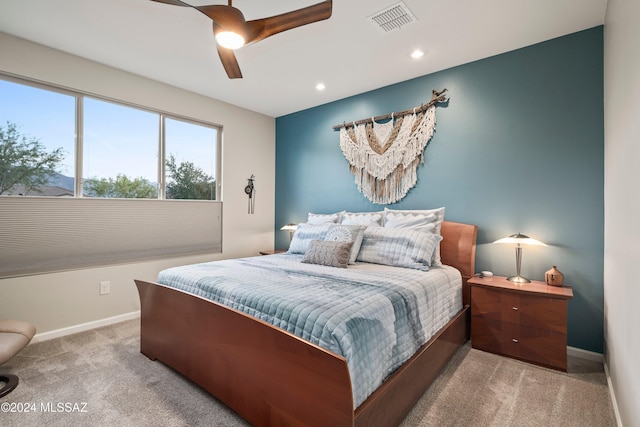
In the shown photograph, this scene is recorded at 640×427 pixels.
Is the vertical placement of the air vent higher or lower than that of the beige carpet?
higher

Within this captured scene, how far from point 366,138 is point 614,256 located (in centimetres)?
255

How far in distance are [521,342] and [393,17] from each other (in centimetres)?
272

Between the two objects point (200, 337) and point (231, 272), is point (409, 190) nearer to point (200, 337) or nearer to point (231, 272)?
point (231, 272)

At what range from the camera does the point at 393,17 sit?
2.33m

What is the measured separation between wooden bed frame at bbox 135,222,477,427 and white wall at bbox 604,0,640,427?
36.7 inches

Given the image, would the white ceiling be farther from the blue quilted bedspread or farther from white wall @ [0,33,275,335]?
the blue quilted bedspread

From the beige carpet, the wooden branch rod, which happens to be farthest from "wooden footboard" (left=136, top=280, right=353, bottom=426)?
the wooden branch rod

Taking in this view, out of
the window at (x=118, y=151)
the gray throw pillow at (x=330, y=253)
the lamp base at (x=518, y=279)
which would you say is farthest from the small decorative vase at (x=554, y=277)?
the window at (x=118, y=151)

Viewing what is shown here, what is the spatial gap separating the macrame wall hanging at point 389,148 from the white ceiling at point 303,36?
17.6 inches

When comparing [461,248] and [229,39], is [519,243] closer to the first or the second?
[461,248]

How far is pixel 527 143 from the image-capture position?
108 inches

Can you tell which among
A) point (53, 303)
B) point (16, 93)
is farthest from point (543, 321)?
point (16, 93)

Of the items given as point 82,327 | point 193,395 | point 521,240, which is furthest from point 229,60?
point 82,327

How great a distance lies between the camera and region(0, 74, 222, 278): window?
2.69 m
